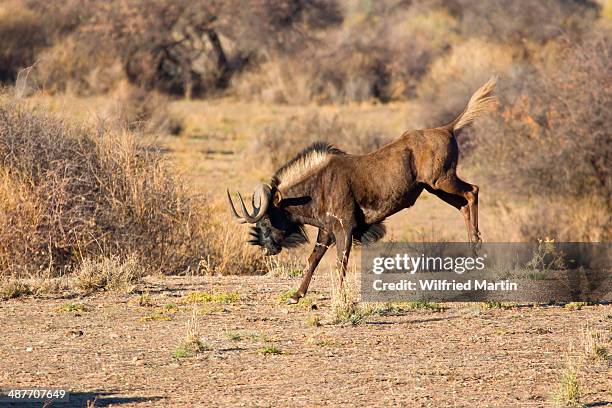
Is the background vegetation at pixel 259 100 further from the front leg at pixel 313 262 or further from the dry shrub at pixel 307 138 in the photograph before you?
the front leg at pixel 313 262

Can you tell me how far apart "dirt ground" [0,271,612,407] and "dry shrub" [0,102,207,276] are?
1529mm

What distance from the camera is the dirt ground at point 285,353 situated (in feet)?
26.1

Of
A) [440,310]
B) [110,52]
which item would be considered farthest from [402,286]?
[110,52]

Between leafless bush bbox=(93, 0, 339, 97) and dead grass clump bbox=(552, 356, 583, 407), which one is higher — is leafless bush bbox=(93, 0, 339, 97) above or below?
above

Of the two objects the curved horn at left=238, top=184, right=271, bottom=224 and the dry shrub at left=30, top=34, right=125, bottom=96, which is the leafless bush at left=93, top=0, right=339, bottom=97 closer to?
the dry shrub at left=30, top=34, right=125, bottom=96

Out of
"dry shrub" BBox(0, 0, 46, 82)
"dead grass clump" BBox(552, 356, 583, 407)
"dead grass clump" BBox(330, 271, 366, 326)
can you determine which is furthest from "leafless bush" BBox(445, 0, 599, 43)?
"dead grass clump" BBox(552, 356, 583, 407)

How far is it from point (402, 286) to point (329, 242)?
0.95 m

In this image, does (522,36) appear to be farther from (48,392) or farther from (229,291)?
(48,392)

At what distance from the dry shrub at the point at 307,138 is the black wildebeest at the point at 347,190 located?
46.0ft

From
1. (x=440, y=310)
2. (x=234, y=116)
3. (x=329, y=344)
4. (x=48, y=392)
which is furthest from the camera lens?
(x=234, y=116)

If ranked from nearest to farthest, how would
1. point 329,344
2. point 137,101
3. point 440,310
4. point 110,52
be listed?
point 329,344
point 440,310
point 137,101
point 110,52

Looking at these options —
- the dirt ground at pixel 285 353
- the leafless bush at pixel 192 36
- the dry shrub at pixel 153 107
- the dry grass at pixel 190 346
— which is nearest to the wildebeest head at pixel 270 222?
the dirt ground at pixel 285 353

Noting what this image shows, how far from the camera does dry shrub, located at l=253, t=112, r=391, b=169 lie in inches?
1041

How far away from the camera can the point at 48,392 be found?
7.84 metres
